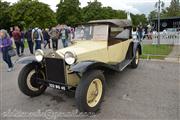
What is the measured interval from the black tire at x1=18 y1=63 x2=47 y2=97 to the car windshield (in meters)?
1.66

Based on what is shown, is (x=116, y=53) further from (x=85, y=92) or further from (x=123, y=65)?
(x=85, y=92)

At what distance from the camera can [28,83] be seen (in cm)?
502

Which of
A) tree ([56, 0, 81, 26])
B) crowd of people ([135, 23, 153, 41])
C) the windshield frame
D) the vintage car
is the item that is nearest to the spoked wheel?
the vintage car

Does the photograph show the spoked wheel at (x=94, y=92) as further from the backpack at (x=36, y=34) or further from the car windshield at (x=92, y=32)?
the backpack at (x=36, y=34)

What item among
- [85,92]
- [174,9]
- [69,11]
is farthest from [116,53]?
[174,9]

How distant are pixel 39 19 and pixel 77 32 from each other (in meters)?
46.6

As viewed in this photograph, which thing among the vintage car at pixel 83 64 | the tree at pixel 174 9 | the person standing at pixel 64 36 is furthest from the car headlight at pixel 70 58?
the tree at pixel 174 9

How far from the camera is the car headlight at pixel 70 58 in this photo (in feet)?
14.3

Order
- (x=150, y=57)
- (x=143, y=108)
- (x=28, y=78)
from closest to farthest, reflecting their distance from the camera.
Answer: (x=143, y=108) → (x=28, y=78) → (x=150, y=57)

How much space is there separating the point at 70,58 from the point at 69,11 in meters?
52.7

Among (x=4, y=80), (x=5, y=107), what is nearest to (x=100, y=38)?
(x=5, y=107)

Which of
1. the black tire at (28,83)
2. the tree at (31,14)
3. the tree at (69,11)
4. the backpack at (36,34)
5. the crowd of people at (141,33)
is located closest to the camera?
the black tire at (28,83)

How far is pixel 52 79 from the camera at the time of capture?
471 cm

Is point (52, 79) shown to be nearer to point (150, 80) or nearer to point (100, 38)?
point (100, 38)
